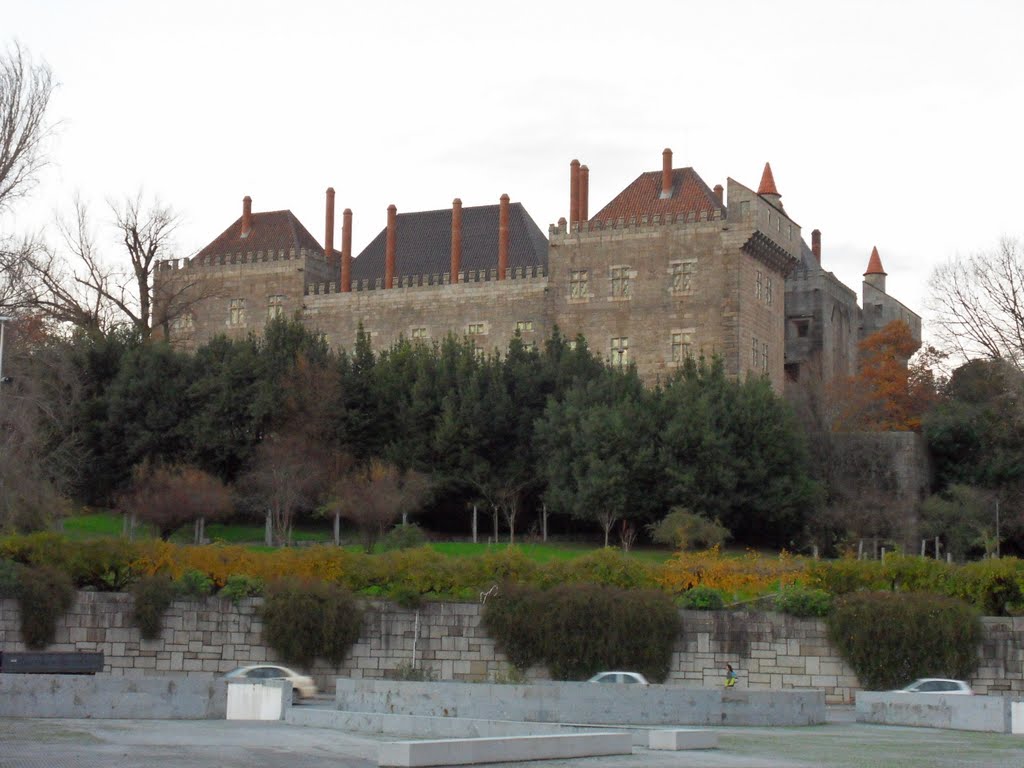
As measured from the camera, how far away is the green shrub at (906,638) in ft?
110

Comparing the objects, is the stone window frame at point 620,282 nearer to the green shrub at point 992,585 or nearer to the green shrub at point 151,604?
the green shrub at point 992,585

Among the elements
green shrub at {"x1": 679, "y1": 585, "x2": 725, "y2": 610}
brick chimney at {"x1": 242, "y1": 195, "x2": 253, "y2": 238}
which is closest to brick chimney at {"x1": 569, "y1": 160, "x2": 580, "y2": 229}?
brick chimney at {"x1": 242, "y1": 195, "x2": 253, "y2": 238}

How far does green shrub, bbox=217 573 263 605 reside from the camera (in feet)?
120

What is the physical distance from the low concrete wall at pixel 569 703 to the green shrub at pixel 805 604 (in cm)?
1095

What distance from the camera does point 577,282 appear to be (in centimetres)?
6219

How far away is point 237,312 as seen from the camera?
6938 cm

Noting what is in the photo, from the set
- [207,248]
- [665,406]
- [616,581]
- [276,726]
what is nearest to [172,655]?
[616,581]

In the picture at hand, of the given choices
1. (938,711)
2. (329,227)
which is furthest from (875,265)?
(938,711)

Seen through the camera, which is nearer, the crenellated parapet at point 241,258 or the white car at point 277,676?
the white car at point 277,676

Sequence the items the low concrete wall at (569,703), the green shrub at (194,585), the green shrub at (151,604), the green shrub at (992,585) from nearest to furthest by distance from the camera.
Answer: the low concrete wall at (569,703)
the green shrub at (992,585)
the green shrub at (151,604)
the green shrub at (194,585)

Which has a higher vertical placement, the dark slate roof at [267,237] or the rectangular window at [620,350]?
the dark slate roof at [267,237]

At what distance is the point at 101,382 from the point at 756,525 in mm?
22953

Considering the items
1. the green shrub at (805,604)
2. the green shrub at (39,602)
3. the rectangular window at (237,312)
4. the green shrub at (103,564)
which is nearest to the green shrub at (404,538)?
the green shrub at (103,564)

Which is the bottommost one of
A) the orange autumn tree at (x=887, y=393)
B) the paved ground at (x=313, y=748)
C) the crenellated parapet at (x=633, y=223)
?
the paved ground at (x=313, y=748)
